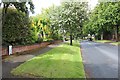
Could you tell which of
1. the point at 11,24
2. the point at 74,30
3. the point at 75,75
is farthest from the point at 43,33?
the point at 75,75

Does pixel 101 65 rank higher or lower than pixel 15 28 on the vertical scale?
lower

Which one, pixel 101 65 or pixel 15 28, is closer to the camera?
pixel 101 65

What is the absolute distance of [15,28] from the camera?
74.0ft

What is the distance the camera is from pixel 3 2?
19.7 metres

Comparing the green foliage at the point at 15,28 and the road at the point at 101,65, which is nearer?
the road at the point at 101,65

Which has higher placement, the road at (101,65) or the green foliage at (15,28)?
the green foliage at (15,28)

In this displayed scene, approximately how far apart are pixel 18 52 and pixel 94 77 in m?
10.8

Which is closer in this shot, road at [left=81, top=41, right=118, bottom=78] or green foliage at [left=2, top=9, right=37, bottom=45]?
road at [left=81, top=41, right=118, bottom=78]

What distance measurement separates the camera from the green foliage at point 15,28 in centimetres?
2159

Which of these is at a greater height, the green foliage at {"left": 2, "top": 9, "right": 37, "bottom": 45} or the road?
the green foliage at {"left": 2, "top": 9, "right": 37, "bottom": 45}

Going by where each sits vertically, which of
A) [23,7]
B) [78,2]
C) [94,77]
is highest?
[78,2]

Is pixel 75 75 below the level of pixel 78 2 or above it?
below

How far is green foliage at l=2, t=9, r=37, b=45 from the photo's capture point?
21594 mm

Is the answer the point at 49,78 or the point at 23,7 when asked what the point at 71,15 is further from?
the point at 49,78
